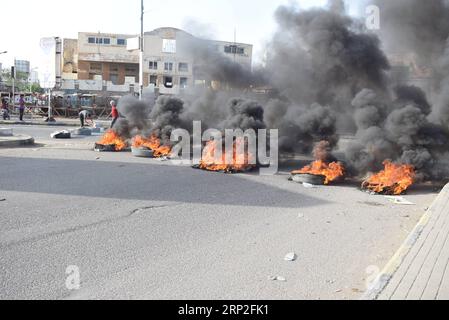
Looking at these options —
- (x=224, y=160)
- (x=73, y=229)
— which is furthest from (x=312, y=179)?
(x=73, y=229)

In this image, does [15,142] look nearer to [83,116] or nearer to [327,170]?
[83,116]

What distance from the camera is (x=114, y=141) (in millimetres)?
15328

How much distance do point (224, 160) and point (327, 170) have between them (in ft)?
8.60

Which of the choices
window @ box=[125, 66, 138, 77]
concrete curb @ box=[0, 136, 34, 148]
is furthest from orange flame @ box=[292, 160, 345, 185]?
window @ box=[125, 66, 138, 77]

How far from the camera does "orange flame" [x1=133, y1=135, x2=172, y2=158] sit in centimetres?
1385

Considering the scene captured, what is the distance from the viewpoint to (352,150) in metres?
10.6

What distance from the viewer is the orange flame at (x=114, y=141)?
15.1 metres

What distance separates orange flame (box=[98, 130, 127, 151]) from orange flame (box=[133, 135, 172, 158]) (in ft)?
2.06

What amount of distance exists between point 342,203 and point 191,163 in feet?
17.2

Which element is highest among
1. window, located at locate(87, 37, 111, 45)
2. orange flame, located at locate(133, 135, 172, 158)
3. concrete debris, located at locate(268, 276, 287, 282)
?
window, located at locate(87, 37, 111, 45)

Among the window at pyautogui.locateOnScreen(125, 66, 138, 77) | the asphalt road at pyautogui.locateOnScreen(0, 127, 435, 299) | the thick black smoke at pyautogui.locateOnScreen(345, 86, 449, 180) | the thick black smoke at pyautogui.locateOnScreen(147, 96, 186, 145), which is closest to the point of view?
the asphalt road at pyautogui.locateOnScreen(0, 127, 435, 299)

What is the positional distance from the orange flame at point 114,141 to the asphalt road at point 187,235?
4.90 meters

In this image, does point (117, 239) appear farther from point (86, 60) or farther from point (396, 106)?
point (86, 60)

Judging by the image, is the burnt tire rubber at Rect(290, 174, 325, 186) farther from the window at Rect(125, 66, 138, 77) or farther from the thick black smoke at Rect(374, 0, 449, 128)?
the window at Rect(125, 66, 138, 77)
